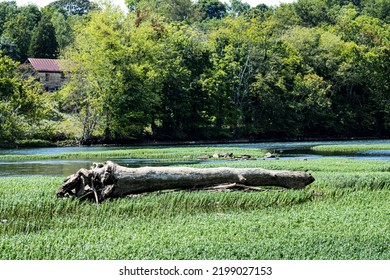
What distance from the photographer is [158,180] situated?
2208 cm

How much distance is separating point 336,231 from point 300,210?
399 cm

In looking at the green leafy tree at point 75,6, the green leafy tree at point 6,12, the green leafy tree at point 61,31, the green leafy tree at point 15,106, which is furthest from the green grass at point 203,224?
the green leafy tree at point 75,6

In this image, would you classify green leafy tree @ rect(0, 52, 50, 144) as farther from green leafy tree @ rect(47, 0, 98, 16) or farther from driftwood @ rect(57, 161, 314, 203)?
green leafy tree @ rect(47, 0, 98, 16)

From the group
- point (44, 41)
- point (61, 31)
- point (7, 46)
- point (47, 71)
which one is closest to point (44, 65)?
point (47, 71)

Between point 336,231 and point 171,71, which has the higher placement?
point 171,71

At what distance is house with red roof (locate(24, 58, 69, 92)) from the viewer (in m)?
106

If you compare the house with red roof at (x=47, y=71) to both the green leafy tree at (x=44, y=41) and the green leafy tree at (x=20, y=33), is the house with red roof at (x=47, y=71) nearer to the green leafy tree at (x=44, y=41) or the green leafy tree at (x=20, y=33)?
the green leafy tree at (x=44, y=41)

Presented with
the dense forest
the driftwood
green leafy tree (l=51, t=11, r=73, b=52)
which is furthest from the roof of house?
the driftwood

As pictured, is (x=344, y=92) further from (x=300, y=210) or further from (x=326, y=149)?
(x=300, y=210)

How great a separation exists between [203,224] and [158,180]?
213 inches

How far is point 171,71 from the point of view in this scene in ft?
263

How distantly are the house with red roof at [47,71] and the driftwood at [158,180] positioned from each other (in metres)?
84.3

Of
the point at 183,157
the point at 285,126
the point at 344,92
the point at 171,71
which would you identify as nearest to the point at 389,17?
the point at 344,92

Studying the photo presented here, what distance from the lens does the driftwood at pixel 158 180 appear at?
20.9 m
